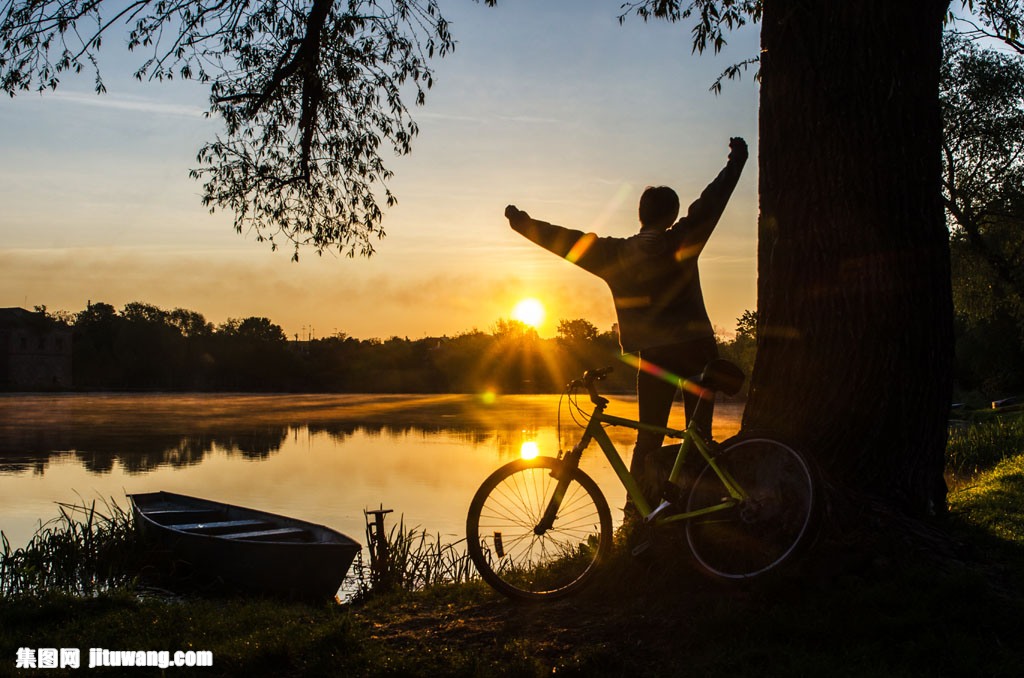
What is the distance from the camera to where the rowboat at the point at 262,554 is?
10.6 m

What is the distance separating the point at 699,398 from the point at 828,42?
2.43 m

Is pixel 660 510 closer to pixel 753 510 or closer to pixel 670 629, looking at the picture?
pixel 753 510

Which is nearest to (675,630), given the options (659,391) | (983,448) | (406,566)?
(659,391)

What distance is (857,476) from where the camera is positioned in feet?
16.8

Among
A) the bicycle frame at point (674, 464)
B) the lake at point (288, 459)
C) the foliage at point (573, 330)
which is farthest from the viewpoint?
the foliage at point (573, 330)

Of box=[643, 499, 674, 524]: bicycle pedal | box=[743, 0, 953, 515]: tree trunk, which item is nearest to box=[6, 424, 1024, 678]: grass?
box=[643, 499, 674, 524]: bicycle pedal

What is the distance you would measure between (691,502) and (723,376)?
769 mm

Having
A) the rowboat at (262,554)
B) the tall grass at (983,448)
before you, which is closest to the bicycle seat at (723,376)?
the rowboat at (262,554)

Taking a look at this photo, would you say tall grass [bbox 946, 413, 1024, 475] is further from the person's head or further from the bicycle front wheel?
the bicycle front wheel

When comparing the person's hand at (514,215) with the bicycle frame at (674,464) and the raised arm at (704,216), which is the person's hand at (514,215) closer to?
the raised arm at (704,216)

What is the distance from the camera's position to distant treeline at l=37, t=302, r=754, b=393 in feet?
287

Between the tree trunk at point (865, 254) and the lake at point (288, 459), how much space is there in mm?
1672

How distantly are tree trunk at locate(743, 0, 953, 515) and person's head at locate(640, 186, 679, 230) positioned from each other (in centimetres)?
73

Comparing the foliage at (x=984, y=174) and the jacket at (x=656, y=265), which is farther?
the foliage at (x=984, y=174)
